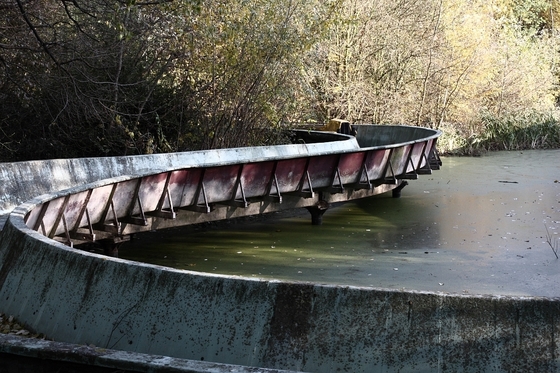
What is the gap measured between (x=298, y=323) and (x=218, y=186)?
6910 millimetres

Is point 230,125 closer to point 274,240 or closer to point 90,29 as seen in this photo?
point 90,29

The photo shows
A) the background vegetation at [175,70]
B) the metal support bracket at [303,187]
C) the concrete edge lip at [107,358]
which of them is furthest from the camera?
the metal support bracket at [303,187]

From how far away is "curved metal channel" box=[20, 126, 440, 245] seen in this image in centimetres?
834

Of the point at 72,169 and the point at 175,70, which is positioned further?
the point at 175,70

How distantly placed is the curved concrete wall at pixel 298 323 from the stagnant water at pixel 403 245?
13.5 feet

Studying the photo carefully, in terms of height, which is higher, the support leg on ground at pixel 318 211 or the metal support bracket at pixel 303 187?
the metal support bracket at pixel 303 187

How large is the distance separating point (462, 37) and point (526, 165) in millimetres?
6913

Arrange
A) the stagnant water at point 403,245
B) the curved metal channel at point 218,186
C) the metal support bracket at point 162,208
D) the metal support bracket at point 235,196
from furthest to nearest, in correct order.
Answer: the metal support bracket at point 235,196 → the metal support bracket at point 162,208 → the stagnant water at point 403,245 → the curved metal channel at point 218,186

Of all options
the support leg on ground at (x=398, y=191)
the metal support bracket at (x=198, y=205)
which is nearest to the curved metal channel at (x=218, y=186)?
the metal support bracket at (x=198, y=205)

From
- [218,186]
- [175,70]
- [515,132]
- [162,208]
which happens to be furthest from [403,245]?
[515,132]

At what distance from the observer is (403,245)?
1055 centimetres

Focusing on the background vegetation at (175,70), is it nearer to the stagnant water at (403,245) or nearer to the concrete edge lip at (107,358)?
the stagnant water at (403,245)

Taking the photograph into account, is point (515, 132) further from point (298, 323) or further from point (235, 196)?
point (298, 323)

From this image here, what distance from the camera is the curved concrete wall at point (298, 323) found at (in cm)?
→ 359
